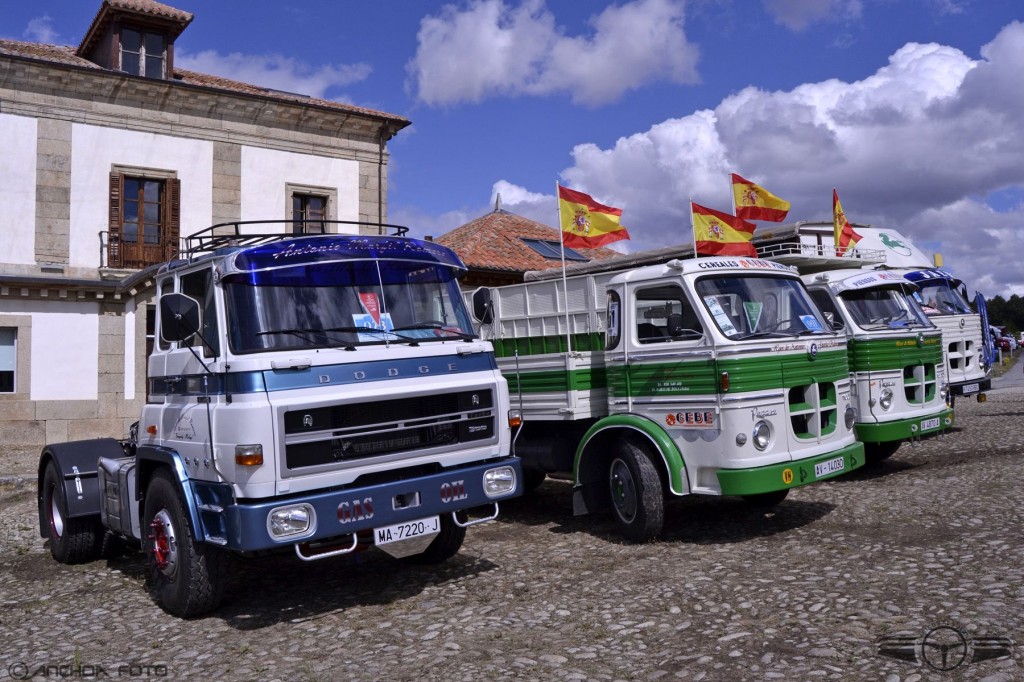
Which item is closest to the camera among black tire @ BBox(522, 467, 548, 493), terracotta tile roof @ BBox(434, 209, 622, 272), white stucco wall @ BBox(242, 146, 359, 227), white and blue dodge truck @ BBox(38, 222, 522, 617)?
white and blue dodge truck @ BBox(38, 222, 522, 617)

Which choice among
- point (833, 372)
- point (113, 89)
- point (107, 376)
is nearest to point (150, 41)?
point (113, 89)

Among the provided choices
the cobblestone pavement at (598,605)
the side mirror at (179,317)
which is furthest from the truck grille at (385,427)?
Result: the cobblestone pavement at (598,605)

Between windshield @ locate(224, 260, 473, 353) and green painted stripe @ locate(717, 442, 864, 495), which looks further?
green painted stripe @ locate(717, 442, 864, 495)

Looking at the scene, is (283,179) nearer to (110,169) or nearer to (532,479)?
(110,169)

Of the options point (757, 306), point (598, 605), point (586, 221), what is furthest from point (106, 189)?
point (598, 605)

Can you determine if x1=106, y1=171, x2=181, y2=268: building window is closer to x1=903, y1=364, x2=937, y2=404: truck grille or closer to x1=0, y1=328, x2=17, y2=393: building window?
x1=0, y1=328, x2=17, y2=393: building window

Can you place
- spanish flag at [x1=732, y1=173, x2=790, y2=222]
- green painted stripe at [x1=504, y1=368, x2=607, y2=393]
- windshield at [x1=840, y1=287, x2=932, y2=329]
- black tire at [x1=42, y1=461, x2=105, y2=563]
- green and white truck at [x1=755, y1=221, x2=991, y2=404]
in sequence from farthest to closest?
1. green and white truck at [x1=755, y1=221, x2=991, y2=404]
2. spanish flag at [x1=732, y1=173, x2=790, y2=222]
3. windshield at [x1=840, y1=287, x2=932, y2=329]
4. green painted stripe at [x1=504, y1=368, x2=607, y2=393]
5. black tire at [x1=42, y1=461, x2=105, y2=563]

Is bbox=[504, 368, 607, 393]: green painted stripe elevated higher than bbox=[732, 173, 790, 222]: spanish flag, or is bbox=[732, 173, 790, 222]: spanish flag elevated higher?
bbox=[732, 173, 790, 222]: spanish flag

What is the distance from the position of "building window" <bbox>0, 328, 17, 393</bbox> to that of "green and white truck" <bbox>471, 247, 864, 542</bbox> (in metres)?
14.6

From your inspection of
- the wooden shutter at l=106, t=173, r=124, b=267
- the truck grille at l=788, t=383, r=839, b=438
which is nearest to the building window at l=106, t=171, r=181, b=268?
the wooden shutter at l=106, t=173, r=124, b=267

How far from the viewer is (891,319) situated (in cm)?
1091

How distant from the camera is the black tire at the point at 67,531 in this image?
8125 mm

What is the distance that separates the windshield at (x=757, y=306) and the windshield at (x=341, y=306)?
2.38m

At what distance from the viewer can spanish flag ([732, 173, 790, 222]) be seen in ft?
41.0
